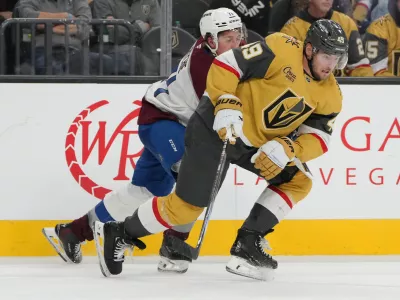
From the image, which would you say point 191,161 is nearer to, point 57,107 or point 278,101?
point 278,101

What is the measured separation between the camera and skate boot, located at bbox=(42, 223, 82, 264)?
15.2ft

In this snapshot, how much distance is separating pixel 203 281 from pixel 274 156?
632mm

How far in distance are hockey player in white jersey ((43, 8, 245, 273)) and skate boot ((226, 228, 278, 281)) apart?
0.38 m

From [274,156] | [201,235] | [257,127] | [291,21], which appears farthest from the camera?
[291,21]

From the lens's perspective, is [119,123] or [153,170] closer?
[153,170]

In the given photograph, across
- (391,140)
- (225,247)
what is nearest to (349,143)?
(391,140)

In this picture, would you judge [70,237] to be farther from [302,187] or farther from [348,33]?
[348,33]

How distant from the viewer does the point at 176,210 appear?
3.94m

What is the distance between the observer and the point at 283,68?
154 inches

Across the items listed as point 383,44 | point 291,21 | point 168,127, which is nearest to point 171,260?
point 168,127

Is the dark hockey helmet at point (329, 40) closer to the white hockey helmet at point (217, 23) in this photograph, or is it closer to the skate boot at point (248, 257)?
the white hockey helmet at point (217, 23)

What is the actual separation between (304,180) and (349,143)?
87cm

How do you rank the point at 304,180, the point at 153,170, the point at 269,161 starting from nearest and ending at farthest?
the point at 269,161
the point at 304,180
the point at 153,170

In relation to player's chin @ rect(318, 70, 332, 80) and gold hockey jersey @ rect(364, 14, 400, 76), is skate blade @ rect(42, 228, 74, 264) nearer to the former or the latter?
player's chin @ rect(318, 70, 332, 80)
